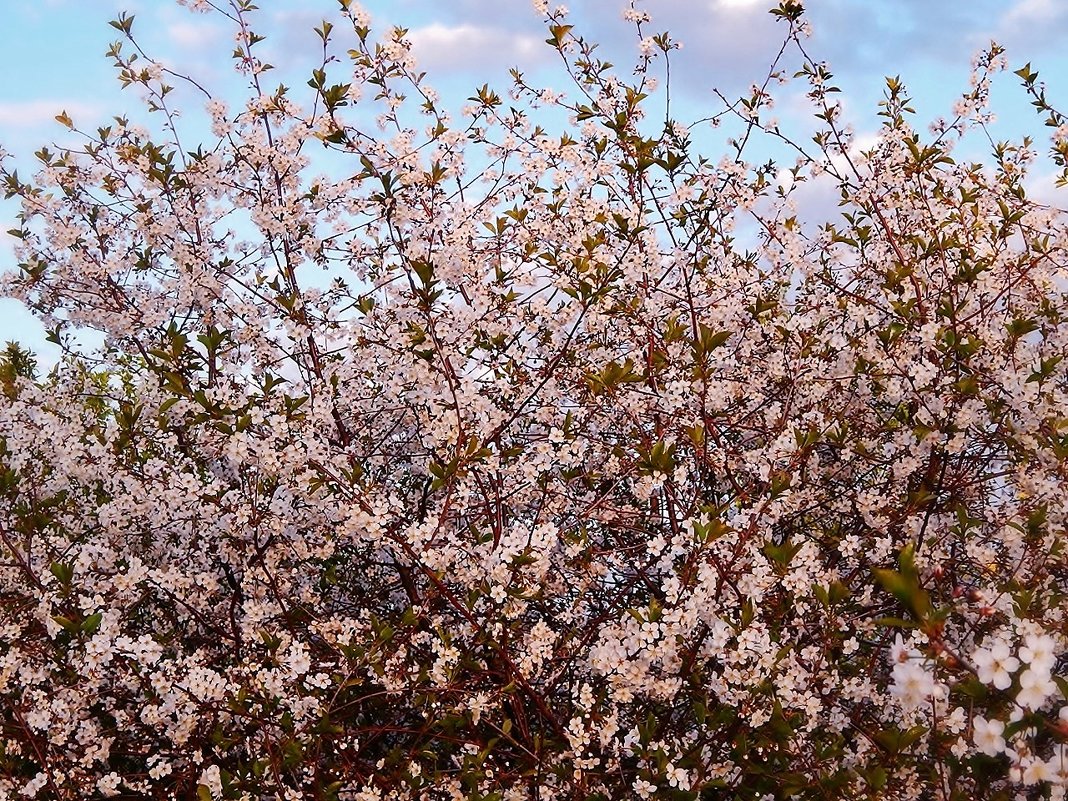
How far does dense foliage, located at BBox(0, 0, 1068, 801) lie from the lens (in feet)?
11.7

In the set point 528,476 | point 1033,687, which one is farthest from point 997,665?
point 528,476

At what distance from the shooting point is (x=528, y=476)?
12.6 feet

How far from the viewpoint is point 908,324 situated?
4.37 meters

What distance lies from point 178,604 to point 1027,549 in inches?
142

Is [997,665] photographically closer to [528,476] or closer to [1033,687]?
[1033,687]

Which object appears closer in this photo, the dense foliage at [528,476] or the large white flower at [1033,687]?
the large white flower at [1033,687]

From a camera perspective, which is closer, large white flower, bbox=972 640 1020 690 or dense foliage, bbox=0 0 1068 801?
large white flower, bbox=972 640 1020 690

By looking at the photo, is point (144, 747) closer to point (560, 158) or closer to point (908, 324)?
point (560, 158)

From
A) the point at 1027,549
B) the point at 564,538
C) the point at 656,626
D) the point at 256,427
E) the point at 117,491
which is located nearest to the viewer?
the point at 656,626

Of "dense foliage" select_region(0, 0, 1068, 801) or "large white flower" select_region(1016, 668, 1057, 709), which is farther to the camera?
"dense foliage" select_region(0, 0, 1068, 801)

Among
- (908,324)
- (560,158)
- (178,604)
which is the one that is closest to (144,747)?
(178,604)

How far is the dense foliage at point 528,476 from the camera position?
3.57 metres

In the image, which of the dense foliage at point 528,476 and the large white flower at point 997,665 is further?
the dense foliage at point 528,476

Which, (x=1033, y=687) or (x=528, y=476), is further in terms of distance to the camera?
(x=528, y=476)
